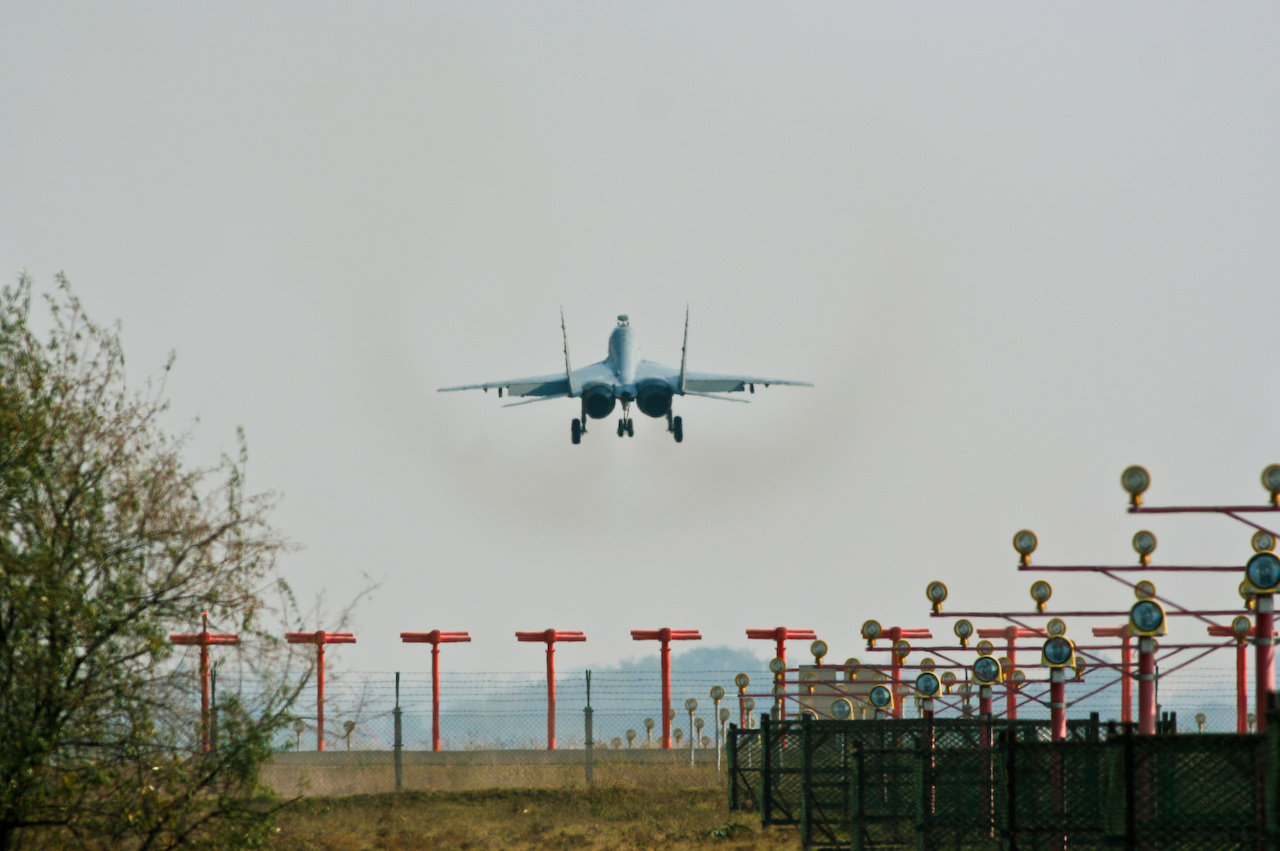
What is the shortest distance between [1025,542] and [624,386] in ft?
97.1

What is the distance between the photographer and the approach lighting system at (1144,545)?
21.4 meters

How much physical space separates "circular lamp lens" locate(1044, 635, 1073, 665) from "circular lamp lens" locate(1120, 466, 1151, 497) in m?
2.08

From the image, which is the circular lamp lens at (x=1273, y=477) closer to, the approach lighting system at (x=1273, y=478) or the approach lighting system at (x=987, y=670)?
the approach lighting system at (x=1273, y=478)

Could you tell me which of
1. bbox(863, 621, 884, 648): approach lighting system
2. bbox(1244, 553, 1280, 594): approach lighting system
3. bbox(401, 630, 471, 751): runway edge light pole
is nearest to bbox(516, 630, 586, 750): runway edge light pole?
bbox(401, 630, 471, 751): runway edge light pole

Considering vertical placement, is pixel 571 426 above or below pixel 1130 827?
above

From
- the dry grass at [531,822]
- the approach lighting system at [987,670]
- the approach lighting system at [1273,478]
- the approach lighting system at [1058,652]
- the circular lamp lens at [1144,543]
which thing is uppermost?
the approach lighting system at [1273,478]

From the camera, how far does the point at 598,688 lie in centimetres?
3728

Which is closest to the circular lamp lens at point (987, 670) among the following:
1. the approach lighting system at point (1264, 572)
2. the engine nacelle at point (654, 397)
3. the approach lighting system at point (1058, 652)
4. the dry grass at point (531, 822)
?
the approach lighting system at point (1058, 652)

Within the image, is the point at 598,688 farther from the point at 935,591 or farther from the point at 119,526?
the point at 119,526

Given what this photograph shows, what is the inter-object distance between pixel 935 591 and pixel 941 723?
8.05m

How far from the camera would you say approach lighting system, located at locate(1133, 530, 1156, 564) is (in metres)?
21.4

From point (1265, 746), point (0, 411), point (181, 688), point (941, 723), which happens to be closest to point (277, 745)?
point (181, 688)

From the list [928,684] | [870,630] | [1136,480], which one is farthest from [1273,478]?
[870,630]

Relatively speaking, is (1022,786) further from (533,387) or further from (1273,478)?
(533,387)
